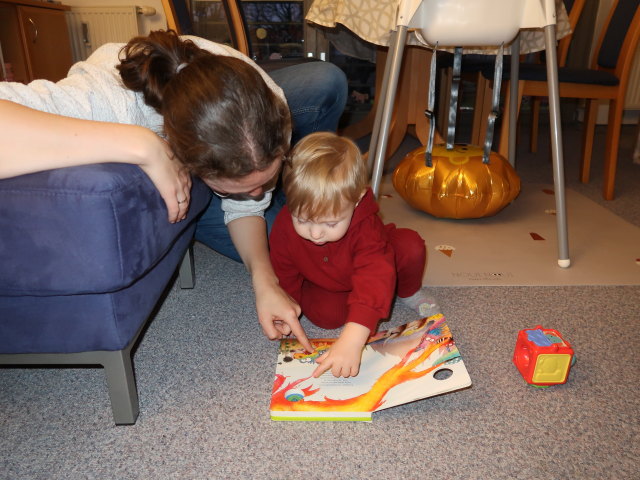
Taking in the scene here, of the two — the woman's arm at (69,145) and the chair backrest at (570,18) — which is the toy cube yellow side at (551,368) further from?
the chair backrest at (570,18)

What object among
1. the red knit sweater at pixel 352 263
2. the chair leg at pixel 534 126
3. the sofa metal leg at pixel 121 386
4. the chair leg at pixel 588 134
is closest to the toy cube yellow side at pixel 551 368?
the red knit sweater at pixel 352 263

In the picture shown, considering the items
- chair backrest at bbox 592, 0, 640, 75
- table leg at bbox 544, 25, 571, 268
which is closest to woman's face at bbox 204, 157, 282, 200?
table leg at bbox 544, 25, 571, 268

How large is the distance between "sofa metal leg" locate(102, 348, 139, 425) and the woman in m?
0.21

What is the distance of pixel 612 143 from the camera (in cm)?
170

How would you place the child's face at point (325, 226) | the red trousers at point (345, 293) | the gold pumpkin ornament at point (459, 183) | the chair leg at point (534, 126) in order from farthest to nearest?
1. the chair leg at point (534, 126)
2. the gold pumpkin ornament at point (459, 183)
3. the red trousers at point (345, 293)
4. the child's face at point (325, 226)

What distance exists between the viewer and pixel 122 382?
67 centimetres

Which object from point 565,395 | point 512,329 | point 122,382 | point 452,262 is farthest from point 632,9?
point 122,382

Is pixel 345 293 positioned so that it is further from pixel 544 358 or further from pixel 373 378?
pixel 544 358

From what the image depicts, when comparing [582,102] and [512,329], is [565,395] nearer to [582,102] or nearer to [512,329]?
[512,329]

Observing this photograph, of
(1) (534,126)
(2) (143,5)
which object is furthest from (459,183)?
(2) (143,5)

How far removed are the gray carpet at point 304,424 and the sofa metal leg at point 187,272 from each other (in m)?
0.14

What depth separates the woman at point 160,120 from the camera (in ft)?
1.84

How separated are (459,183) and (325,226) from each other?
790 millimetres

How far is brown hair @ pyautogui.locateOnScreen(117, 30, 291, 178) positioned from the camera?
0.60 metres
